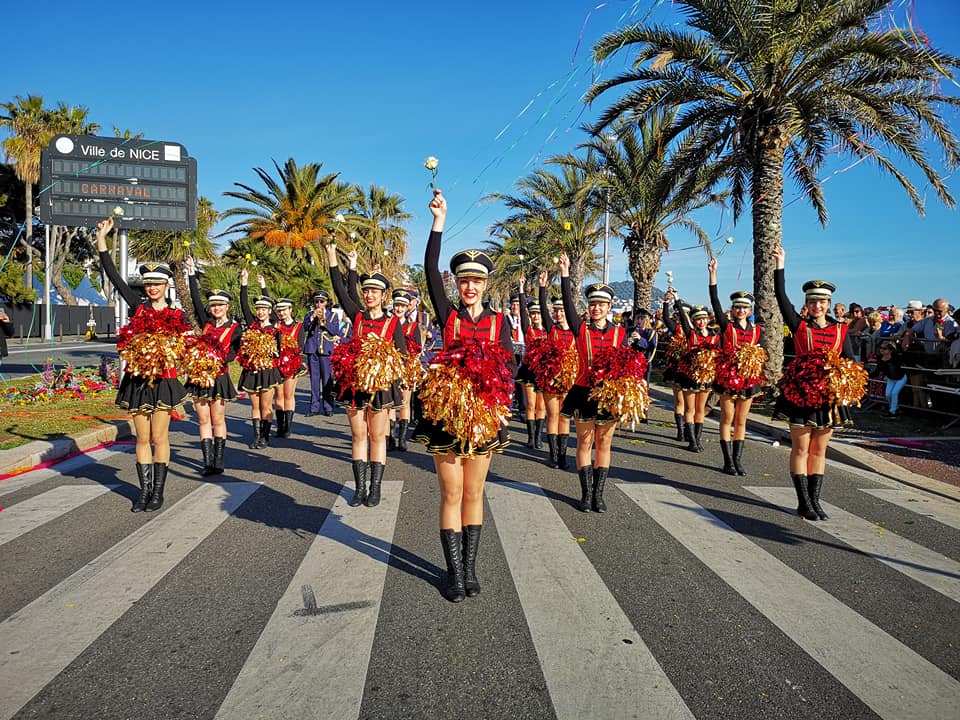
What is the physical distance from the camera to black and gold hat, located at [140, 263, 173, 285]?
6066 mm

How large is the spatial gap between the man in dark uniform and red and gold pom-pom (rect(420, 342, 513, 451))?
768 cm

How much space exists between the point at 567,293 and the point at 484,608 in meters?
2.58

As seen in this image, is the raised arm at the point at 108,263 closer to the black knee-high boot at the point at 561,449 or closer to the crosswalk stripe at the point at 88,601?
the crosswalk stripe at the point at 88,601

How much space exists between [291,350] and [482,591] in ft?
21.2

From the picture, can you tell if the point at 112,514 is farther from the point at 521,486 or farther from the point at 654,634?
the point at 654,634

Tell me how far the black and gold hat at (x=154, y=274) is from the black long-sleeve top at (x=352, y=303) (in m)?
1.65

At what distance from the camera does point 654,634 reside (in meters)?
3.65

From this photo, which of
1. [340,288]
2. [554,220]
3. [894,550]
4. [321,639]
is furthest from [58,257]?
[894,550]

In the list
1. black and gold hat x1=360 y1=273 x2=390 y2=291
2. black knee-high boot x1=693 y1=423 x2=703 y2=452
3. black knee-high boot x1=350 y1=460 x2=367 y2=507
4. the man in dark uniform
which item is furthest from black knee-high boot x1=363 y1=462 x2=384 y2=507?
the man in dark uniform

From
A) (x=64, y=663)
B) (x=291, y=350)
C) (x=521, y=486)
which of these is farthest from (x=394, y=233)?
(x=64, y=663)

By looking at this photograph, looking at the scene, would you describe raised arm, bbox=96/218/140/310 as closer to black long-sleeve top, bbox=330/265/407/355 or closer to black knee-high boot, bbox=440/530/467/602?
black long-sleeve top, bbox=330/265/407/355

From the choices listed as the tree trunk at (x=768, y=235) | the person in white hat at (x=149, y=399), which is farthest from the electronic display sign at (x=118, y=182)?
the tree trunk at (x=768, y=235)

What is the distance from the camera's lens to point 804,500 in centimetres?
596

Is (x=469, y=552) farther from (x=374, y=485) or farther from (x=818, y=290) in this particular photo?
(x=818, y=290)
